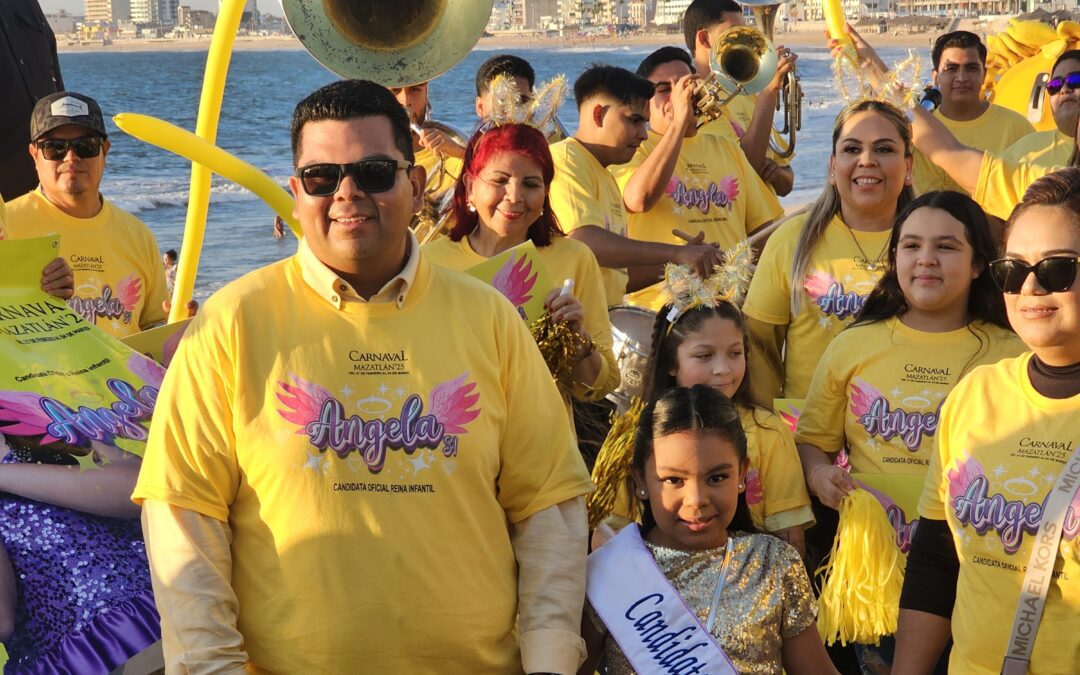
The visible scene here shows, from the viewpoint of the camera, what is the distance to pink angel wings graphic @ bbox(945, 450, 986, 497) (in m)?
3.27

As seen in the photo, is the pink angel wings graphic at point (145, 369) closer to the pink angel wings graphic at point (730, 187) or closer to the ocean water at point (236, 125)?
the ocean water at point (236, 125)

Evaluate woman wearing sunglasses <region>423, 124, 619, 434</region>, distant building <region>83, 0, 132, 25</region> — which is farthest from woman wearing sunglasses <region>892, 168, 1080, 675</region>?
distant building <region>83, 0, 132, 25</region>

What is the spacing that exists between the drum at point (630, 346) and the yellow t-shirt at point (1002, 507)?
226 cm

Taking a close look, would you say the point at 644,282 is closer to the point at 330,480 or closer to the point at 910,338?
the point at 910,338

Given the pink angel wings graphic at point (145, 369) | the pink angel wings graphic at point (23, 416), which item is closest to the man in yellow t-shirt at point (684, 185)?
the pink angel wings graphic at point (145, 369)

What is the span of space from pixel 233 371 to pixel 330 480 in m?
0.30

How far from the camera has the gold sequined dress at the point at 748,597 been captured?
3.52 m

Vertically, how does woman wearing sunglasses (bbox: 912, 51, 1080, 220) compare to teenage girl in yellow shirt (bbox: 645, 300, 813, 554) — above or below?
above

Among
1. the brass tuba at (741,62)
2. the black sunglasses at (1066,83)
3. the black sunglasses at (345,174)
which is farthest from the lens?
the brass tuba at (741,62)

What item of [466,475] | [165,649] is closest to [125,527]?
[165,649]

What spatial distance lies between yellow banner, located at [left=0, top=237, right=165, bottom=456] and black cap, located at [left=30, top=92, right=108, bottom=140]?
180 centimetres

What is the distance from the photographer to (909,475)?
4383mm

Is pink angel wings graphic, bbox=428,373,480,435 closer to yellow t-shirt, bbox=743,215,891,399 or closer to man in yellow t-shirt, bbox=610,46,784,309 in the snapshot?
yellow t-shirt, bbox=743,215,891,399

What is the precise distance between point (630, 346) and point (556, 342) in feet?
3.51
